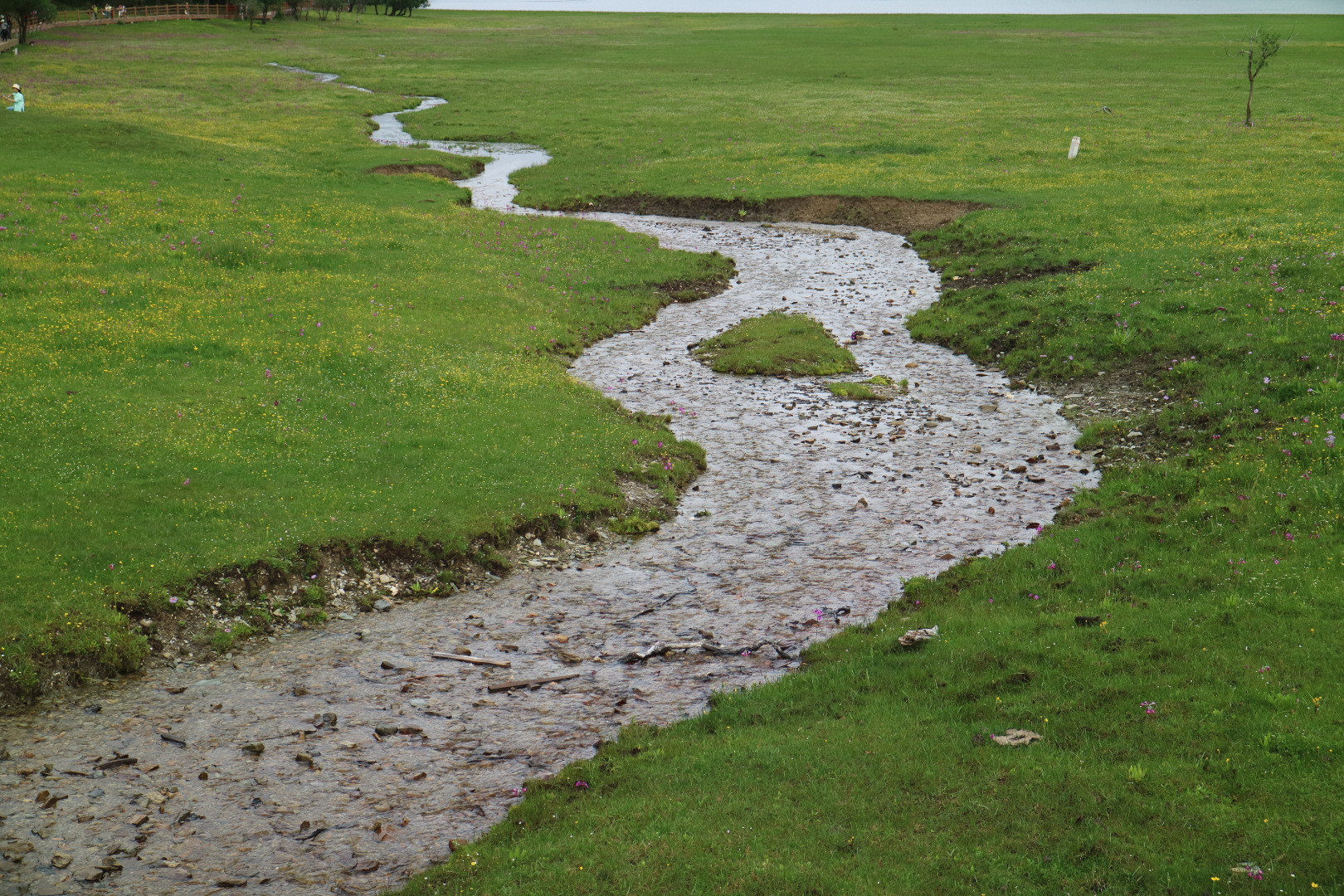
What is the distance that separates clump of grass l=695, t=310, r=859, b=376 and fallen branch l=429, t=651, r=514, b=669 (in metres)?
16.2

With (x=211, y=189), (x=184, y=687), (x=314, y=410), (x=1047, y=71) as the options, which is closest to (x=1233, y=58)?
(x=1047, y=71)

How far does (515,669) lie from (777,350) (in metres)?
17.8

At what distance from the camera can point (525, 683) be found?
1529 cm

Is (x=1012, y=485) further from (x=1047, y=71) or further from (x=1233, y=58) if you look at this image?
(x=1233, y=58)

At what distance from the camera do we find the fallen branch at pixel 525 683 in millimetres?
15133

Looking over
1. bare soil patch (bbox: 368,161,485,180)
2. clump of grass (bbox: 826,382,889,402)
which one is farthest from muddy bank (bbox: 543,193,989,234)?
clump of grass (bbox: 826,382,889,402)

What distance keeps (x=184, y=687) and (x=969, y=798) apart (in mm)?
11218

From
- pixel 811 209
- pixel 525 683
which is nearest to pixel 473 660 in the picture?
pixel 525 683

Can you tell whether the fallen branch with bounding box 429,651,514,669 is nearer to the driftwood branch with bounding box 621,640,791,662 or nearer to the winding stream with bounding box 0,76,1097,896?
the winding stream with bounding box 0,76,1097,896

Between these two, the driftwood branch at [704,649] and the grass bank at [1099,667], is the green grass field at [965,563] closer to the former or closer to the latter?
the grass bank at [1099,667]

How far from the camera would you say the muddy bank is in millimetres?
49469

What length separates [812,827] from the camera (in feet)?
34.8

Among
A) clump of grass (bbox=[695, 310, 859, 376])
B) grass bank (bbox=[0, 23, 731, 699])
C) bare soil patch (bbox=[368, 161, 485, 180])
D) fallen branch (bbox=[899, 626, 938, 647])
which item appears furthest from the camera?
bare soil patch (bbox=[368, 161, 485, 180])

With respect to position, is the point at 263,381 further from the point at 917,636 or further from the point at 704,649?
the point at 917,636
